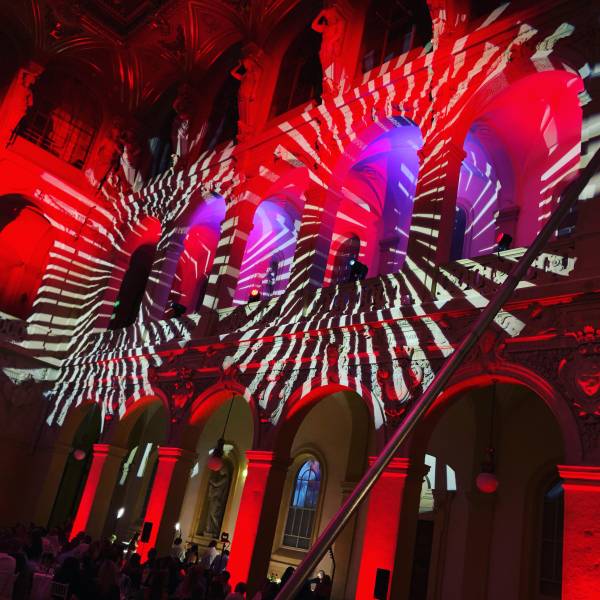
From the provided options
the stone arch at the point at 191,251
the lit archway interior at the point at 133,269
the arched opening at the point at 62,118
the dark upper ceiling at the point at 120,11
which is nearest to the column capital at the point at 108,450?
the stone arch at the point at 191,251

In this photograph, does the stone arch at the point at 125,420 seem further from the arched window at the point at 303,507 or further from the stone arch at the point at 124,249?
the stone arch at the point at 124,249

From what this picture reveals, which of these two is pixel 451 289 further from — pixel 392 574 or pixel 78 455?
pixel 78 455

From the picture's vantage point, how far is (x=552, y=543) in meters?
10.3

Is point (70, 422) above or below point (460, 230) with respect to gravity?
below

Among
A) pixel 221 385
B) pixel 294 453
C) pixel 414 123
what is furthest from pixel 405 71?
pixel 294 453

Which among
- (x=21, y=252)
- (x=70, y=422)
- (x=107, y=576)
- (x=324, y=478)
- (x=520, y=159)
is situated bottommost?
(x=107, y=576)

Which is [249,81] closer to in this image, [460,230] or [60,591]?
[460,230]

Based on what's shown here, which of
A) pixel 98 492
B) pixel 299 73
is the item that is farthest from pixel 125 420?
pixel 299 73

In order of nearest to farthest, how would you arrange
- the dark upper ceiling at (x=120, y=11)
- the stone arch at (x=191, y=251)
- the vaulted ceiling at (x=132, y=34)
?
the stone arch at (x=191, y=251)
the vaulted ceiling at (x=132, y=34)
the dark upper ceiling at (x=120, y=11)

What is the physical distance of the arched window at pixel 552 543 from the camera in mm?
10078

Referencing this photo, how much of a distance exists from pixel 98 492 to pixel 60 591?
6.95 m

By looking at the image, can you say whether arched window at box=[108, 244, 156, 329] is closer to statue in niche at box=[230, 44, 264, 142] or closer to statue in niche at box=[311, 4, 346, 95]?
statue in niche at box=[230, 44, 264, 142]

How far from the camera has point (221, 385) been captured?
11930 millimetres

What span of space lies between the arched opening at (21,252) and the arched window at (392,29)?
10.6 metres
